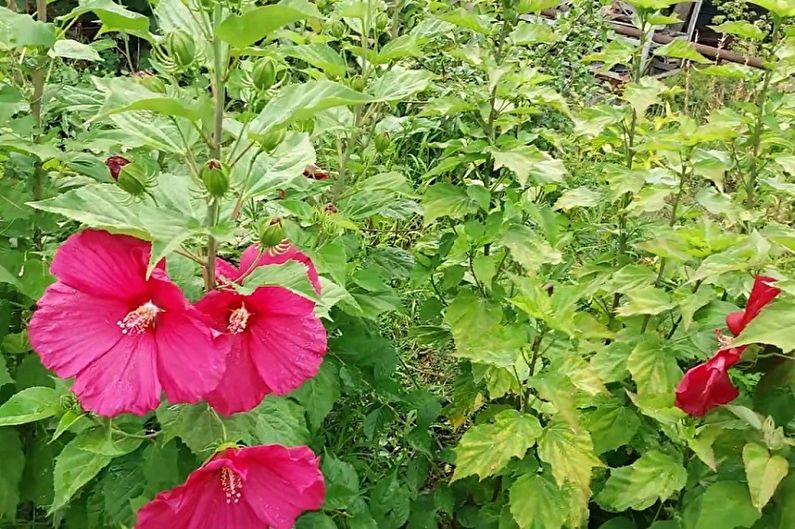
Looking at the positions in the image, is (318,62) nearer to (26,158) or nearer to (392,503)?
(26,158)

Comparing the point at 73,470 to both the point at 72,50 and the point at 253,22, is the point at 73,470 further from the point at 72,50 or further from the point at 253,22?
the point at 72,50

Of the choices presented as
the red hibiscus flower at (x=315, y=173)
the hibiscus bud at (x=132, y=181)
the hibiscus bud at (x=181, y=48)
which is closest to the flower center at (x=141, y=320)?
the hibiscus bud at (x=132, y=181)

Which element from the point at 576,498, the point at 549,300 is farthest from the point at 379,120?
the point at 576,498

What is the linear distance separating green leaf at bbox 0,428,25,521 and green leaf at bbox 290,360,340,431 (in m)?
0.41

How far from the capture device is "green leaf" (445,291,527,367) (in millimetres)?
1226

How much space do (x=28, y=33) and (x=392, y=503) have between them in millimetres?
981

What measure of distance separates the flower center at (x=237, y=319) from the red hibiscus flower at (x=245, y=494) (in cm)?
12

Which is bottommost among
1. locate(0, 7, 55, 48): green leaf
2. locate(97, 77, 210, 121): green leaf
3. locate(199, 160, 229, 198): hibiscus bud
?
locate(199, 160, 229, 198): hibiscus bud

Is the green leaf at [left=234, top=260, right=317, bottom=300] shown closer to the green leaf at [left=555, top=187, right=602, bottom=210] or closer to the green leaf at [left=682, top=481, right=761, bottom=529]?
the green leaf at [left=682, top=481, right=761, bottom=529]

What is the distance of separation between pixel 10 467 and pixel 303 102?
2.47 feet

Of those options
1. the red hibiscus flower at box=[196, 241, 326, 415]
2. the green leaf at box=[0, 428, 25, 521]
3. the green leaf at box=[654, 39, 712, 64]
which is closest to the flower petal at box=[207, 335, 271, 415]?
the red hibiscus flower at box=[196, 241, 326, 415]

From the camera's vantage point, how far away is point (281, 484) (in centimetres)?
88

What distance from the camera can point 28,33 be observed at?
105 cm

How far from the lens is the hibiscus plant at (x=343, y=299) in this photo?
31.7 inches
